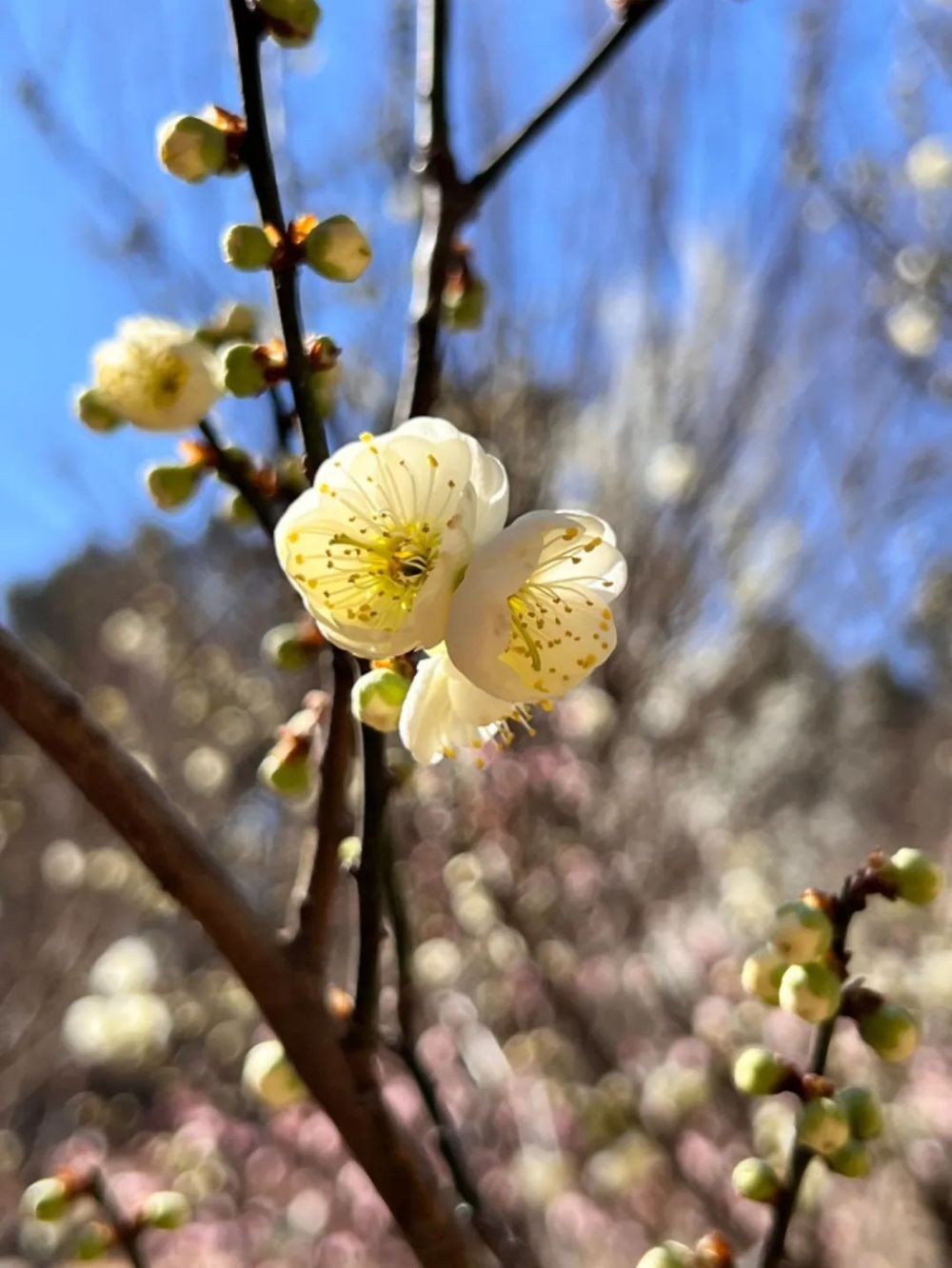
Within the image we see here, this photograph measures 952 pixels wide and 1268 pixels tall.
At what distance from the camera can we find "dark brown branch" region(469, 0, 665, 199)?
52 centimetres

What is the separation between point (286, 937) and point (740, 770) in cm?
359

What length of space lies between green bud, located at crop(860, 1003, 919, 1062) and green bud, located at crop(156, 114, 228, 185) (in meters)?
0.54

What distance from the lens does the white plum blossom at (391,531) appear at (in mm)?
464

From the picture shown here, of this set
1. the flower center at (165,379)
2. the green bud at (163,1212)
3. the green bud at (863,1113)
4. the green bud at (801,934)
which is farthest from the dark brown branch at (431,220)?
the green bud at (163,1212)

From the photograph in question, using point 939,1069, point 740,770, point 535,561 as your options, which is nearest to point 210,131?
point 535,561

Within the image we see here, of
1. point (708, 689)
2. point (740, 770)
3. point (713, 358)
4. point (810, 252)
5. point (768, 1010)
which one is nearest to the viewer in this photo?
point (768, 1010)

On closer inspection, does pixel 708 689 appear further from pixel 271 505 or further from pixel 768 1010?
pixel 271 505

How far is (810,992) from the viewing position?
0.52 m

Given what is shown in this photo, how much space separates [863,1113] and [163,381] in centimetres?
53

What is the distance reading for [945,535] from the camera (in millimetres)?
2939

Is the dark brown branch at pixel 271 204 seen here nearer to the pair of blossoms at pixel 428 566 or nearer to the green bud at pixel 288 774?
the pair of blossoms at pixel 428 566

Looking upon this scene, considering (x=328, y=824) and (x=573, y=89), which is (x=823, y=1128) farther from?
(x=573, y=89)

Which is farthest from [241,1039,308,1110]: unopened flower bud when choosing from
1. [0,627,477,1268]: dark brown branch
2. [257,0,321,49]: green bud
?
[257,0,321,49]: green bud

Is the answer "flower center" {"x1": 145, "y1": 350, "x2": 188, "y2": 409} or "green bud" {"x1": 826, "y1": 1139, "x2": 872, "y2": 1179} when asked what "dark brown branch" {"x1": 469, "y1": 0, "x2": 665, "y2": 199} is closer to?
"flower center" {"x1": 145, "y1": 350, "x2": 188, "y2": 409}
